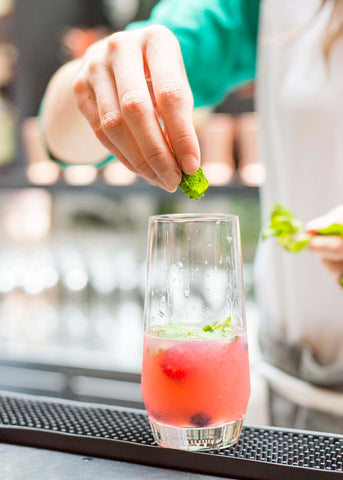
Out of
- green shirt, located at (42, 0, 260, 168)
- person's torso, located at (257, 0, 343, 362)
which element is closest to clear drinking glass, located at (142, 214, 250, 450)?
green shirt, located at (42, 0, 260, 168)

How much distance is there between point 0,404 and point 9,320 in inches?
89.1

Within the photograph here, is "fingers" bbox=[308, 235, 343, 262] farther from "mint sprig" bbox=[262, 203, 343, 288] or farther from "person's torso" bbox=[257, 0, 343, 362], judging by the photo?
"person's torso" bbox=[257, 0, 343, 362]

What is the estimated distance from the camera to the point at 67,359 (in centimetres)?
281

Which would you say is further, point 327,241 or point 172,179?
point 327,241

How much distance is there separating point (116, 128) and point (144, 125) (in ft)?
0.16

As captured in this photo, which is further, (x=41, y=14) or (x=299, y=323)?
(x=41, y=14)

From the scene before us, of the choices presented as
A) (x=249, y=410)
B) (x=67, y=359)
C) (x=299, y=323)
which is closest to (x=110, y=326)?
(x=67, y=359)

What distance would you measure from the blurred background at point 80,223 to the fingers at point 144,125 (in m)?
1.74

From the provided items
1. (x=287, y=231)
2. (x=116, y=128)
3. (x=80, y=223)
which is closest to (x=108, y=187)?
(x=80, y=223)

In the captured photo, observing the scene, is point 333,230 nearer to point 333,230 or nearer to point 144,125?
point 333,230

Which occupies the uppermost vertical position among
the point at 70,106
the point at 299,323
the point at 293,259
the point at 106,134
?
the point at 70,106

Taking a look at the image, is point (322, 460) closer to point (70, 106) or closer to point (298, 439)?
point (298, 439)

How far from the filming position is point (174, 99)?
0.73 meters

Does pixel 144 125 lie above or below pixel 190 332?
above
